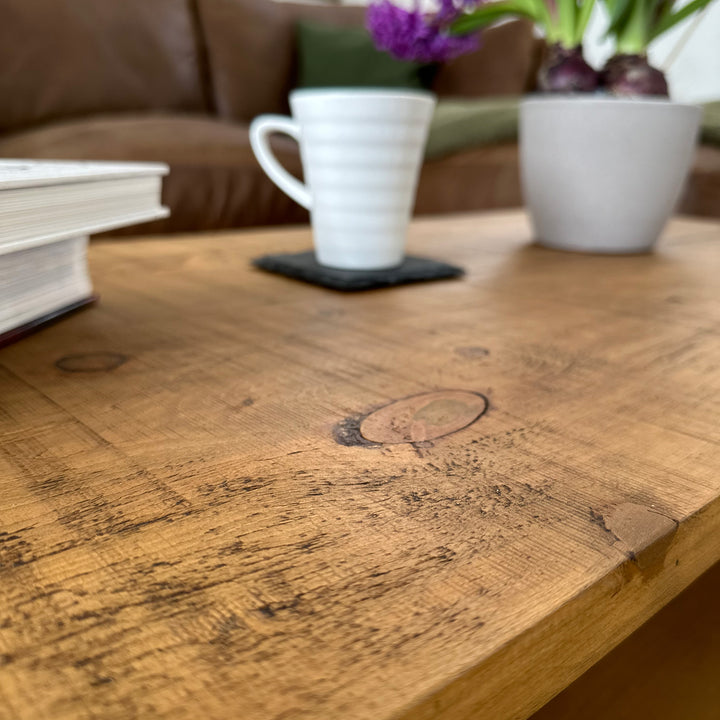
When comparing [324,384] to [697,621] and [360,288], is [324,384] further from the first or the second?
[697,621]

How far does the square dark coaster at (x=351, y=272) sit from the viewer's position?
0.59m

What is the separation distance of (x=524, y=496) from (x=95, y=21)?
2343mm

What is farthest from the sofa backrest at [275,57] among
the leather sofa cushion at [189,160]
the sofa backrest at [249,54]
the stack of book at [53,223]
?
the stack of book at [53,223]

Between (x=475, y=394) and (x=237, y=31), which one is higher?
(x=237, y=31)

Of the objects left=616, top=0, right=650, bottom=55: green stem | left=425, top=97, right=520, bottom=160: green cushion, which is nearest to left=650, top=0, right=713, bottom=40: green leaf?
left=616, top=0, right=650, bottom=55: green stem

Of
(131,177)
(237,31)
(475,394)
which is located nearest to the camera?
(475,394)

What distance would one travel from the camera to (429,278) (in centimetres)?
63

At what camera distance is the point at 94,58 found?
2.17 m

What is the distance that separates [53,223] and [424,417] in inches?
9.5

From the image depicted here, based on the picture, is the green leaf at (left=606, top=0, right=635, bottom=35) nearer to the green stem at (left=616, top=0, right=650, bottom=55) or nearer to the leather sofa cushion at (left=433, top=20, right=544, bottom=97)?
the green stem at (left=616, top=0, right=650, bottom=55)

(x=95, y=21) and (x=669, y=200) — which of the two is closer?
(x=669, y=200)

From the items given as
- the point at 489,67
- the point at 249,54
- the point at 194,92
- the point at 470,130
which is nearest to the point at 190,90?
the point at 194,92

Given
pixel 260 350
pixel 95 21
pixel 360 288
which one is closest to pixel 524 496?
pixel 260 350

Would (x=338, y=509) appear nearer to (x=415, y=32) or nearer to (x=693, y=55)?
(x=415, y=32)
